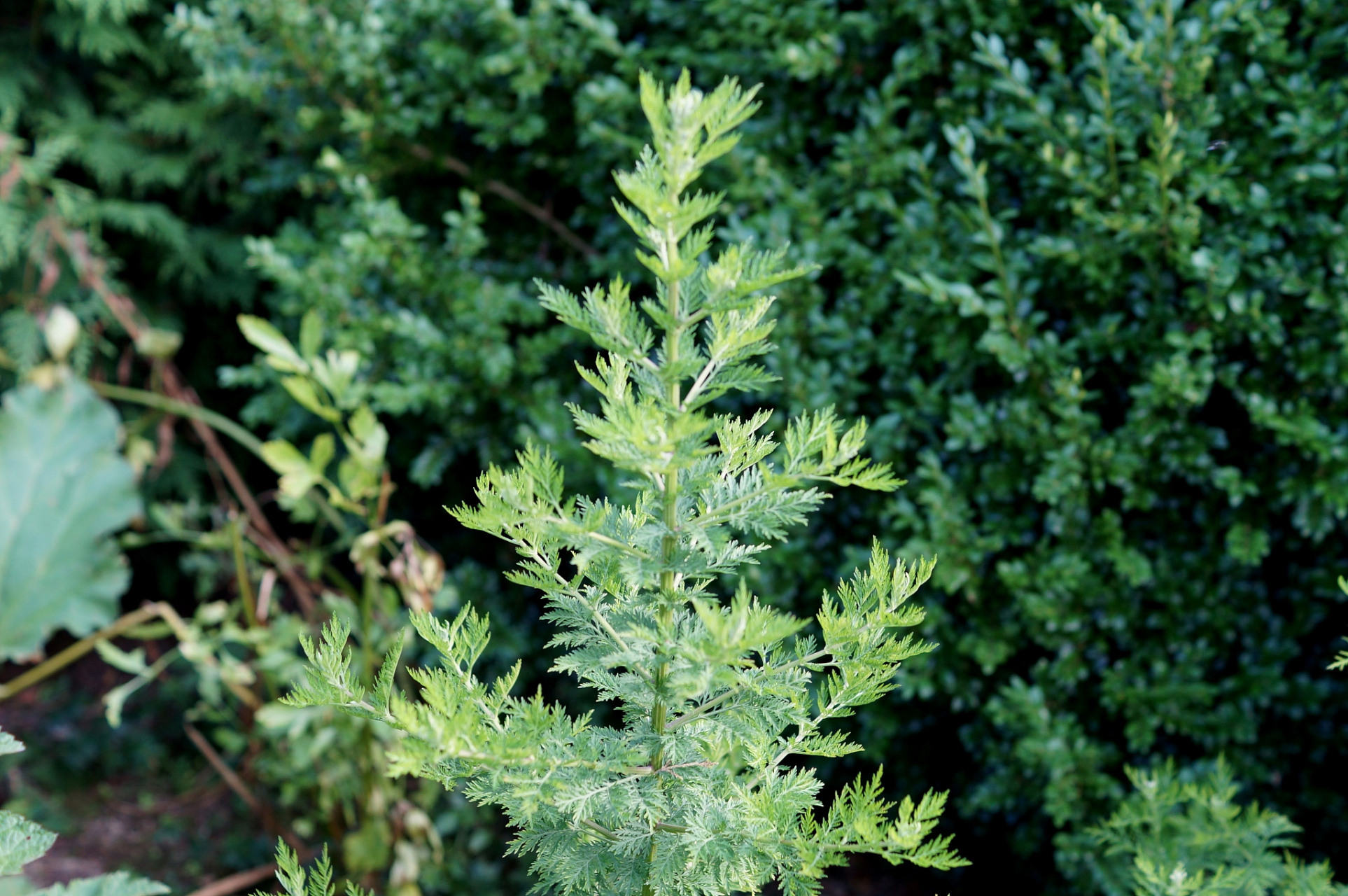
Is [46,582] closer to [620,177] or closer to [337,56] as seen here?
[337,56]

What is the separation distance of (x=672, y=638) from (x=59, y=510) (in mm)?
2338

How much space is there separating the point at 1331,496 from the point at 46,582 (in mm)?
2863

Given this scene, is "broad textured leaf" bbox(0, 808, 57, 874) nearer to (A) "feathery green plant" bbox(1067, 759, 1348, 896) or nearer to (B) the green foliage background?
(A) "feathery green plant" bbox(1067, 759, 1348, 896)

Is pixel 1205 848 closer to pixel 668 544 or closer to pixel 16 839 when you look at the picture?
pixel 668 544

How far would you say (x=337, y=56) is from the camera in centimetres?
241

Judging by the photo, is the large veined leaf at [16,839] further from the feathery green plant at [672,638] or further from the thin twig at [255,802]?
the thin twig at [255,802]

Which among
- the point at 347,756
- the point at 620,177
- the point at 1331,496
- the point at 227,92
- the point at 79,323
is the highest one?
the point at 620,177

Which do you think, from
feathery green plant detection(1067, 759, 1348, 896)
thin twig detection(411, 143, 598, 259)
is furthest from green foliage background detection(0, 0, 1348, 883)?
feathery green plant detection(1067, 759, 1348, 896)

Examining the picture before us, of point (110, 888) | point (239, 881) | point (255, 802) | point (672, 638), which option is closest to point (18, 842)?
point (110, 888)

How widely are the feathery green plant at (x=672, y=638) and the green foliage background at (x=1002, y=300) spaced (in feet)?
3.34

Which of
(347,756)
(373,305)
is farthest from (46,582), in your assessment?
(373,305)

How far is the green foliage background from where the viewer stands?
5.56 feet

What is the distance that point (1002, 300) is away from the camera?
1878 millimetres

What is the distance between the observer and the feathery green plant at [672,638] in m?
0.72
